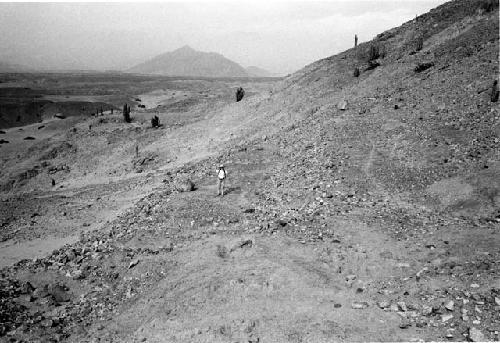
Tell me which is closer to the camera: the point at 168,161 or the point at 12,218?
the point at 12,218

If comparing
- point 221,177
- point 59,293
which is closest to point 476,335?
point 221,177

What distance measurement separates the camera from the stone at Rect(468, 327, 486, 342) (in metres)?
6.34

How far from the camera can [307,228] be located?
11.0 meters

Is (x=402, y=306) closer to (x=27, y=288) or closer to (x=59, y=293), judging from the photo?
(x=59, y=293)

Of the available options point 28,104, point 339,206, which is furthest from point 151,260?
point 28,104

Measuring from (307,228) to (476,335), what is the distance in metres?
5.17

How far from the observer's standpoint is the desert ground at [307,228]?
773 centimetres

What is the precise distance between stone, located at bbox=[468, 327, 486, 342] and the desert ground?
3 centimetres

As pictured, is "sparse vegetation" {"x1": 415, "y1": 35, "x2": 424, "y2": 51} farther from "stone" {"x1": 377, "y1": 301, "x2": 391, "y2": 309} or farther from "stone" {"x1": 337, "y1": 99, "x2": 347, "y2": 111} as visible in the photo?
"stone" {"x1": 377, "y1": 301, "x2": 391, "y2": 309}

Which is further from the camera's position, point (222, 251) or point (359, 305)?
point (222, 251)

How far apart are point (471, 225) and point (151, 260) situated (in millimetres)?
8433

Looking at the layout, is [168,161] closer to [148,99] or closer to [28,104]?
[28,104]

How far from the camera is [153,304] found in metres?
9.00

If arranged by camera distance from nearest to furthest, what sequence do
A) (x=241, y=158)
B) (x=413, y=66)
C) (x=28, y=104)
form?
(x=241, y=158) → (x=413, y=66) → (x=28, y=104)
